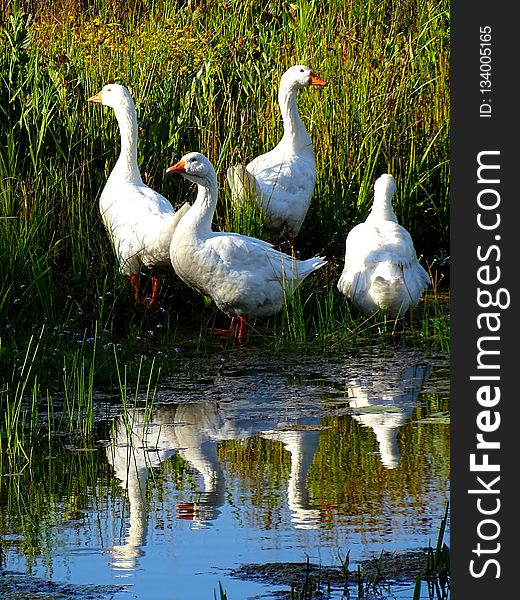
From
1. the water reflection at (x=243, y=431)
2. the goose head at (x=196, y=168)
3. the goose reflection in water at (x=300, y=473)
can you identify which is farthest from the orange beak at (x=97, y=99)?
Answer: the goose reflection in water at (x=300, y=473)

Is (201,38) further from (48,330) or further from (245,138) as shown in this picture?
(48,330)

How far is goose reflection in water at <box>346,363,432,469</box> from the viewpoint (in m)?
5.91

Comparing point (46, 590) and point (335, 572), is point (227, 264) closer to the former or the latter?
point (335, 572)

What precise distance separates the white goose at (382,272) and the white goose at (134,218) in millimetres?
1191

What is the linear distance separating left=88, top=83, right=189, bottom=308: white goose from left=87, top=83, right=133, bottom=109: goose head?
0.17 metres

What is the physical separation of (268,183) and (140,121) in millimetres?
1491

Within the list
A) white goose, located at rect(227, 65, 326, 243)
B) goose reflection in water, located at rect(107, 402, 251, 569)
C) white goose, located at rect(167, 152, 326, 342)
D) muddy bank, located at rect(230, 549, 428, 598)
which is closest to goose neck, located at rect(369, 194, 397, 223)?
white goose, located at rect(167, 152, 326, 342)

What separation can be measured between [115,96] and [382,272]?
2745mm

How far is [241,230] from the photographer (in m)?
9.55

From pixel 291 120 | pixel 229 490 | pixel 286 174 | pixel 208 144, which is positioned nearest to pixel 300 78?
pixel 291 120

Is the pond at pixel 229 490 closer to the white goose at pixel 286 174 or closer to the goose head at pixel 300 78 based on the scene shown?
the white goose at pixel 286 174

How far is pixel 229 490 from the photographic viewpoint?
5.21 meters

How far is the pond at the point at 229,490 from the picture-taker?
4.41 meters

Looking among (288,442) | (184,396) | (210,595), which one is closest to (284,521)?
(210,595)
